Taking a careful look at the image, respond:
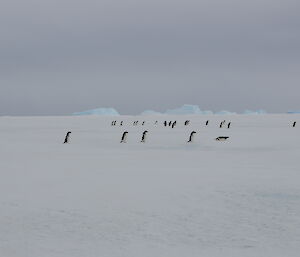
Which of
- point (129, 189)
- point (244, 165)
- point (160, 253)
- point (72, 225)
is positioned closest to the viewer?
point (160, 253)

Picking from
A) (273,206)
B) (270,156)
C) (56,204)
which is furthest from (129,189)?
(270,156)

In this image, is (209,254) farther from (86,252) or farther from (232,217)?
(232,217)

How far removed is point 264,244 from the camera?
6344mm

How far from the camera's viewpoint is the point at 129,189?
35.2 ft

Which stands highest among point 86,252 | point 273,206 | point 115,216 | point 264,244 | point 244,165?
point 244,165

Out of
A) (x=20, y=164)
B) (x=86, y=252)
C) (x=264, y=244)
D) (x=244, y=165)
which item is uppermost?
(x=244, y=165)

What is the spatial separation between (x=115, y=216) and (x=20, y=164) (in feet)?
29.2

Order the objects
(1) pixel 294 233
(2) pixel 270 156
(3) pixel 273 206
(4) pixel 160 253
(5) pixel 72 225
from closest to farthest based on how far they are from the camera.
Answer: (4) pixel 160 253 → (1) pixel 294 233 → (5) pixel 72 225 → (3) pixel 273 206 → (2) pixel 270 156

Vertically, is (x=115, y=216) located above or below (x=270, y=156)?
below

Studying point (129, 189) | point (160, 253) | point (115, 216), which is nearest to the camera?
point (160, 253)

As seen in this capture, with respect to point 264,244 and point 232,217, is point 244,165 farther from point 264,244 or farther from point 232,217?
point 264,244

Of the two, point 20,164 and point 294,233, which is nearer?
point 294,233

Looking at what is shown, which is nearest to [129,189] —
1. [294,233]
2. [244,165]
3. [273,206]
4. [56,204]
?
[56,204]

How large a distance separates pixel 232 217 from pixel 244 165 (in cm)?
764
